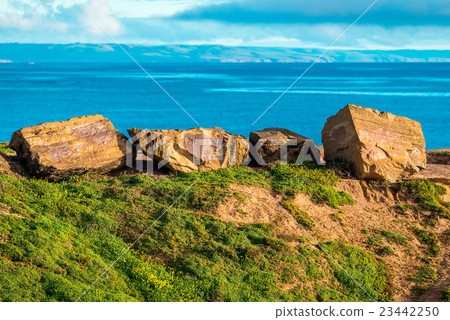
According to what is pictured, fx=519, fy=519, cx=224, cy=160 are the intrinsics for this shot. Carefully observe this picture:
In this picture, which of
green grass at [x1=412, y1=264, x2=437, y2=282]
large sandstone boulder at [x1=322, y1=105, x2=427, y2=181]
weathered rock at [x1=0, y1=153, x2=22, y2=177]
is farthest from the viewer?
large sandstone boulder at [x1=322, y1=105, x2=427, y2=181]

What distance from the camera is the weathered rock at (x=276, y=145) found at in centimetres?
2669

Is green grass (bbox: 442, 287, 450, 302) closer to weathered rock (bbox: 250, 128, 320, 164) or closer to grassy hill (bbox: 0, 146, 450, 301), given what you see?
grassy hill (bbox: 0, 146, 450, 301)

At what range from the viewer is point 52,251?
55.7ft

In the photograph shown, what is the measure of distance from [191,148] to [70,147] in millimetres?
5580

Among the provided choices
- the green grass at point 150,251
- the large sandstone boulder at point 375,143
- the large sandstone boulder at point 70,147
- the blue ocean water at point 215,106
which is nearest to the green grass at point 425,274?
the green grass at point 150,251

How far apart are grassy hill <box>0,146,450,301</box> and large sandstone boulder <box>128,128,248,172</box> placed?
79cm

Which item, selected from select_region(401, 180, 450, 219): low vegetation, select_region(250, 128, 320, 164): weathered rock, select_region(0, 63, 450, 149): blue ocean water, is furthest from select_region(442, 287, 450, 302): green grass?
select_region(0, 63, 450, 149): blue ocean water

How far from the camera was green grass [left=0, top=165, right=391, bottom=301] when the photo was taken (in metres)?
16.3

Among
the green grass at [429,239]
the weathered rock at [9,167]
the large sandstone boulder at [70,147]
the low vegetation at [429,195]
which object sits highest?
the large sandstone boulder at [70,147]

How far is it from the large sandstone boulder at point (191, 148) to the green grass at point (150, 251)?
1474mm

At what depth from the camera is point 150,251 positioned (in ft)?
61.6

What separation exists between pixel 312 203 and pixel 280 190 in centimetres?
156

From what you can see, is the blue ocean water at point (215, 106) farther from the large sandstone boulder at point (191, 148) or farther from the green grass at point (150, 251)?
the green grass at point (150, 251)

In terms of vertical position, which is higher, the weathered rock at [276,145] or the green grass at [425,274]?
the weathered rock at [276,145]
